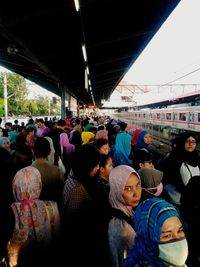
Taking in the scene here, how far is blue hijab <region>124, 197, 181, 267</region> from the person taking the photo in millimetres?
1707

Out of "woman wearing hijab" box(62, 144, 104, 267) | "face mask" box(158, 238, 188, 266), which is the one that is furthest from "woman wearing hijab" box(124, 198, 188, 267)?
"woman wearing hijab" box(62, 144, 104, 267)

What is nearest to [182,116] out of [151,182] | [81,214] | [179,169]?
Answer: [179,169]

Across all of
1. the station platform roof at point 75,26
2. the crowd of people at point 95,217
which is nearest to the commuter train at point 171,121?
the station platform roof at point 75,26

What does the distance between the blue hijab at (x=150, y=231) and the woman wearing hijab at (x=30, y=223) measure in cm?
127

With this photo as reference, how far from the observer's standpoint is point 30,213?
9.41 ft

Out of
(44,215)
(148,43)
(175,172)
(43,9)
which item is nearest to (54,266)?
(44,215)

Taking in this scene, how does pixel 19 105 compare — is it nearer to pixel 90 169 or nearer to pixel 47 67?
pixel 47 67

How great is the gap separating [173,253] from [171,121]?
13059 mm

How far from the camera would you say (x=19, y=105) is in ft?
250

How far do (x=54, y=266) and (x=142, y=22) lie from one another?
5947 millimetres

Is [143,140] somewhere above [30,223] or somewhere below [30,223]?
above

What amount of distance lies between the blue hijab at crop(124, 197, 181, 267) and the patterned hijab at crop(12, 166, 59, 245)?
1262 mm

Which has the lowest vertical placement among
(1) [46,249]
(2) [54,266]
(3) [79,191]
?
(2) [54,266]

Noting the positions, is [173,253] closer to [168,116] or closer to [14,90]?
[168,116]
